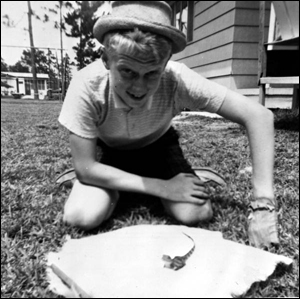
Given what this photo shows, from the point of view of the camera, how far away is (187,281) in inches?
33.6

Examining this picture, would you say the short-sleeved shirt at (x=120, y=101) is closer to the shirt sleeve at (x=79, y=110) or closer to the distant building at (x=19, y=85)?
the shirt sleeve at (x=79, y=110)

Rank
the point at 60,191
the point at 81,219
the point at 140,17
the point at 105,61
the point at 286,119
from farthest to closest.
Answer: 1. the point at 60,191
2. the point at 286,119
3. the point at 81,219
4. the point at 105,61
5. the point at 140,17

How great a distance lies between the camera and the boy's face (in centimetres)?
85

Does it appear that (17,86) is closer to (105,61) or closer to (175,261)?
(105,61)

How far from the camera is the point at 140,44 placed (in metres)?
0.82

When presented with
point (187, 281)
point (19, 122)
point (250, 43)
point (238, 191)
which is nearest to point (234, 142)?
point (238, 191)

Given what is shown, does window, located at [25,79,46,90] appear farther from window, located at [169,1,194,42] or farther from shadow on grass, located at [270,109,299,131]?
shadow on grass, located at [270,109,299,131]

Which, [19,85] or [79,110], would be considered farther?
[79,110]

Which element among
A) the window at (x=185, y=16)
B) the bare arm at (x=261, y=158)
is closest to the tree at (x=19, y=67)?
the window at (x=185, y=16)

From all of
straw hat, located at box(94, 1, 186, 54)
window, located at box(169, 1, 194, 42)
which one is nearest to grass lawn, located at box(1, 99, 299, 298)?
straw hat, located at box(94, 1, 186, 54)

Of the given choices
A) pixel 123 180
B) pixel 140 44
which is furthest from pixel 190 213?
pixel 140 44

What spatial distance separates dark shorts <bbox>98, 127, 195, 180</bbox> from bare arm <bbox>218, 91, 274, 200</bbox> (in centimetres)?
32

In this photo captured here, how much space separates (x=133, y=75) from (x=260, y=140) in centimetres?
39

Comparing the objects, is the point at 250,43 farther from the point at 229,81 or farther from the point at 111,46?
the point at 111,46
